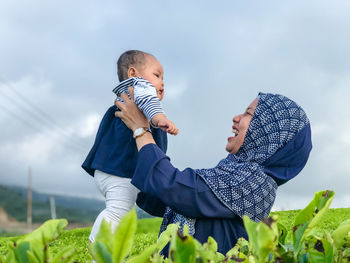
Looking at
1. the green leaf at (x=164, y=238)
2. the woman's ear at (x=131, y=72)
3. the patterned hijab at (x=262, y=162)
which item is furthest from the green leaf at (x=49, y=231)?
the woman's ear at (x=131, y=72)

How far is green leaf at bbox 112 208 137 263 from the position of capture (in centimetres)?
88

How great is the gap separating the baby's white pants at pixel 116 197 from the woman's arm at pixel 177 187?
930 mm

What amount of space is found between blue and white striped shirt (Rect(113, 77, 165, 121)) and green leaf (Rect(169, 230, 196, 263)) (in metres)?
2.31

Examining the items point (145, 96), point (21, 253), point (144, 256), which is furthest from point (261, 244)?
point (145, 96)

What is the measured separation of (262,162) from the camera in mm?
2803

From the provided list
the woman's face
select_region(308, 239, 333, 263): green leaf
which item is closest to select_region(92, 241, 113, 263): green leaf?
select_region(308, 239, 333, 263): green leaf

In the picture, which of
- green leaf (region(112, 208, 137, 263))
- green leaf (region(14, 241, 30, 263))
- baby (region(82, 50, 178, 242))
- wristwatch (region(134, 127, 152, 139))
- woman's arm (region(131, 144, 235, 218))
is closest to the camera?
green leaf (region(112, 208, 137, 263))

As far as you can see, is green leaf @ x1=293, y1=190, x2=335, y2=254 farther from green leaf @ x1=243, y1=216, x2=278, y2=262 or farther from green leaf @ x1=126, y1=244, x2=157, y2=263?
green leaf @ x1=126, y1=244, x2=157, y2=263

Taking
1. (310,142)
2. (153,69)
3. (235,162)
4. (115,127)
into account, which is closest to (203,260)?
(235,162)

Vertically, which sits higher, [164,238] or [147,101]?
[147,101]

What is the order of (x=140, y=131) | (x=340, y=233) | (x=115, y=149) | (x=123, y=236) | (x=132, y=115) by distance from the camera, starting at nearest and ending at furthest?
1. (x=123, y=236)
2. (x=340, y=233)
3. (x=140, y=131)
4. (x=132, y=115)
5. (x=115, y=149)

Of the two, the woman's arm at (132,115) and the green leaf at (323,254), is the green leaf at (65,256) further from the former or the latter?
the woman's arm at (132,115)

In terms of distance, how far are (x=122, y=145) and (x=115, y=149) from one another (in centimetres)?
7

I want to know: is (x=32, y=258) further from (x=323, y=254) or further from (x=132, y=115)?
(x=132, y=115)
